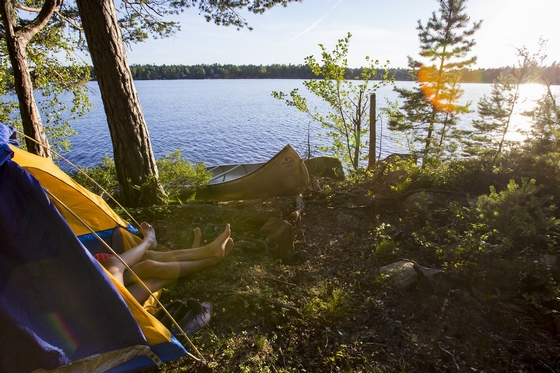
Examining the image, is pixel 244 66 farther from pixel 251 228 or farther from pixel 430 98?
pixel 251 228

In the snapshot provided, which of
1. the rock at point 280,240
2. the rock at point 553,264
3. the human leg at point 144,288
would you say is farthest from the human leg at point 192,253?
the rock at point 553,264

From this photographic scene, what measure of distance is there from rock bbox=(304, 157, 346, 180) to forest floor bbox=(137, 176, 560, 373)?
4.68 m

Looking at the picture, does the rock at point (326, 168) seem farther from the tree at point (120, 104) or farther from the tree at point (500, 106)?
the tree at point (500, 106)

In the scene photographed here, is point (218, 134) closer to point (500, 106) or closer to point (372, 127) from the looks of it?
point (372, 127)

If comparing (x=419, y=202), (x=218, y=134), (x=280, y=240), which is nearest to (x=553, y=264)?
(x=419, y=202)

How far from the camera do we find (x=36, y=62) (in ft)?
29.5

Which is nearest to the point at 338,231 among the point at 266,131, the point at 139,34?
the point at 139,34

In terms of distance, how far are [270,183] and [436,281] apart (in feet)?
12.2

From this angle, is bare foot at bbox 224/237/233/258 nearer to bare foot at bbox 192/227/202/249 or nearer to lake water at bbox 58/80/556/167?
bare foot at bbox 192/227/202/249

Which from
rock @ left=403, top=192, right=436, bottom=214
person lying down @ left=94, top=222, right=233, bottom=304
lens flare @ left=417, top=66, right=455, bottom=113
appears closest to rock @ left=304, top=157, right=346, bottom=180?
rock @ left=403, top=192, right=436, bottom=214

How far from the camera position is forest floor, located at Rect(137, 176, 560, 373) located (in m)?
2.72

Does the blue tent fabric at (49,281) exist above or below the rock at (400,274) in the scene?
above

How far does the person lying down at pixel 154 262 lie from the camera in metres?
3.06

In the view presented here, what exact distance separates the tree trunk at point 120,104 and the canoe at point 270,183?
1229mm
